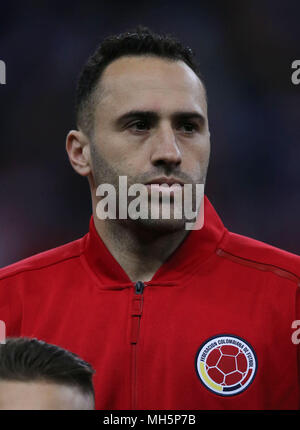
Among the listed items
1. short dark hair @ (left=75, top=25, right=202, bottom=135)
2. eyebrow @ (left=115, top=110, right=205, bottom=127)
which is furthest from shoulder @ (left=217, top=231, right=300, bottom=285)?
short dark hair @ (left=75, top=25, right=202, bottom=135)

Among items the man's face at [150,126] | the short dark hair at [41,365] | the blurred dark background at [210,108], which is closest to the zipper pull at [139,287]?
the man's face at [150,126]

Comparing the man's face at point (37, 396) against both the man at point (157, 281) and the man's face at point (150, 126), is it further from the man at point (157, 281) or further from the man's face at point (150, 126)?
the man's face at point (150, 126)

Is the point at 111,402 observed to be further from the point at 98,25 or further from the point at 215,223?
the point at 98,25

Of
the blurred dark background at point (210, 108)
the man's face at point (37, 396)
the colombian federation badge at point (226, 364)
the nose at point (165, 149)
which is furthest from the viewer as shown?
the blurred dark background at point (210, 108)

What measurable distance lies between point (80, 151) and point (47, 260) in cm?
34

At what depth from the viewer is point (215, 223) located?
2.08m

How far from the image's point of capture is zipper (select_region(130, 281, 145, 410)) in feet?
5.87

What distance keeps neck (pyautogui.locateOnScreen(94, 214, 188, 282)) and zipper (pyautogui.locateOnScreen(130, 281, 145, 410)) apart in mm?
75

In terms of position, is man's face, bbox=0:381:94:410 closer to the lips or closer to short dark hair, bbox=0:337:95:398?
short dark hair, bbox=0:337:95:398

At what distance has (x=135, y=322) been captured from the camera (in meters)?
1.86

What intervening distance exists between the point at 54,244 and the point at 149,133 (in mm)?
A: 1895

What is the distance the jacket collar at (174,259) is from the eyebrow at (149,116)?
0.96 ft

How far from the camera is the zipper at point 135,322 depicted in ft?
5.87
